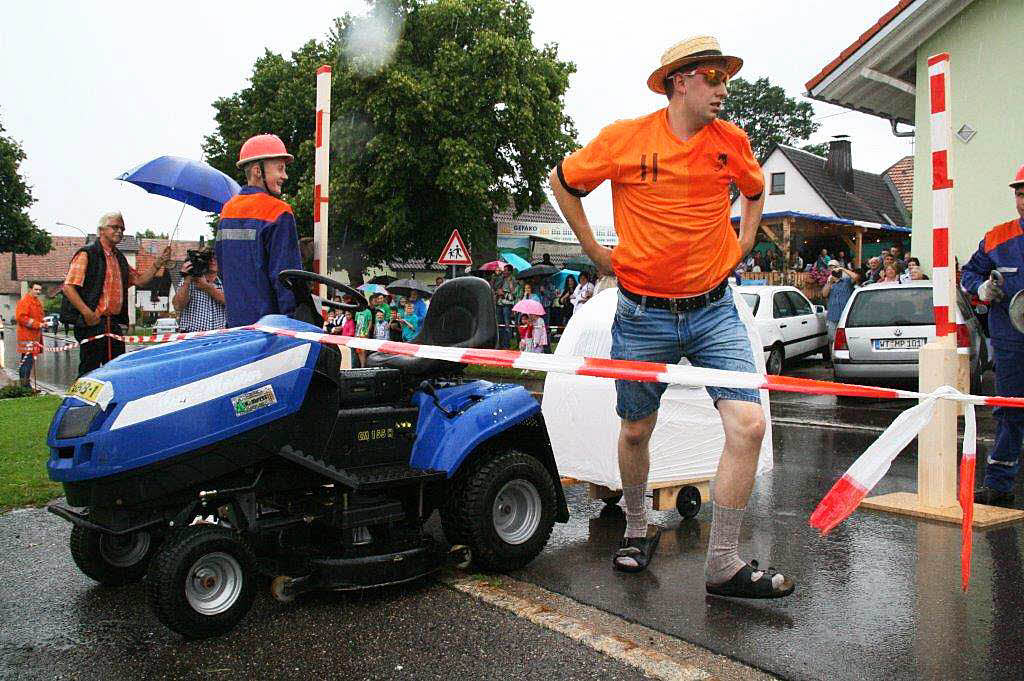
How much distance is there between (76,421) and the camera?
333 cm

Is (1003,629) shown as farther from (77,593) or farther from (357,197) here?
(357,197)

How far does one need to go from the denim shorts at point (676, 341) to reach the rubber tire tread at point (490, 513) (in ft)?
1.90

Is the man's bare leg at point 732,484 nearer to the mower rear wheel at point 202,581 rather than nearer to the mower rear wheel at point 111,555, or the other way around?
the mower rear wheel at point 202,581

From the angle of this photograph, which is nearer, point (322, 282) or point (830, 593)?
point (830, 593)

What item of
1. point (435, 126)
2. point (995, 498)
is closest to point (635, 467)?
point (995, 498)

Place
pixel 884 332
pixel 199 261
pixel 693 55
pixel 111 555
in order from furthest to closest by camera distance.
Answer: pixel 884 332 → pixel 199 261 → pixel 111 555 → pixel 693 55

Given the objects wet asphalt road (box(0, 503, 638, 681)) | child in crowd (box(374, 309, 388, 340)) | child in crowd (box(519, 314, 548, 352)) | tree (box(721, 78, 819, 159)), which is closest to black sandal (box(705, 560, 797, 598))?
wet asphalt road (box(0, 503, 638, 681))

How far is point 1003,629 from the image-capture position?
3359mm

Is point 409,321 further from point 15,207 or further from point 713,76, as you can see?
point 15,207

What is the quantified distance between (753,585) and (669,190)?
64.0 inches

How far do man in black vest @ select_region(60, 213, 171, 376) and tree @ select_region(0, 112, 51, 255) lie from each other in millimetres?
44616

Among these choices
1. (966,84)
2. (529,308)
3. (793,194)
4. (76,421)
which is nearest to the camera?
(76,421)

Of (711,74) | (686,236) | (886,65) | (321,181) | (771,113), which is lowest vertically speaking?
(686,236)

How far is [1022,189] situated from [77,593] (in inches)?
211
